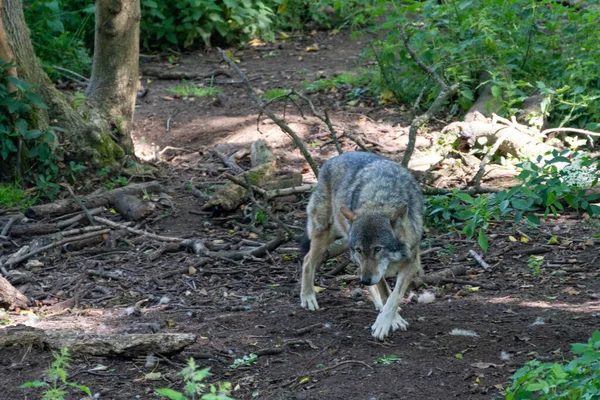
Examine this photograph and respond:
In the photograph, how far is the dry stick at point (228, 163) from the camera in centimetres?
966

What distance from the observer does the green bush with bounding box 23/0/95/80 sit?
40.3ft

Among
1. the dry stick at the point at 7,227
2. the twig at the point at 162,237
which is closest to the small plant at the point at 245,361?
the twig at the point at 162,237

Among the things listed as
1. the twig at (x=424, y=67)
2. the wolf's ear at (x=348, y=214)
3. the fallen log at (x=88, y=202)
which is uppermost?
the twig at (x=424, y=67)

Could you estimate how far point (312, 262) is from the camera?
6.73 metres

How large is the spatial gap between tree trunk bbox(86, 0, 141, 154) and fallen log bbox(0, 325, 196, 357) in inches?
193

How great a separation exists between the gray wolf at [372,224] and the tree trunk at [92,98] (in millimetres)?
3657

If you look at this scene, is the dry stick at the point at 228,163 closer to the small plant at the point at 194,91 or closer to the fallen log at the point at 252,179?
the fallen log at the point at 252,179

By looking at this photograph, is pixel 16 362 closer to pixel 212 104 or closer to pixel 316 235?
pixel 316 235

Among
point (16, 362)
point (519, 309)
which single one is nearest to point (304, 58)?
point (519, 309)

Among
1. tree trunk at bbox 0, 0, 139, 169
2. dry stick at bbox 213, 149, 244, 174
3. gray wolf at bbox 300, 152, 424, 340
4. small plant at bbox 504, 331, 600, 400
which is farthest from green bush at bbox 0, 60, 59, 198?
small plant at bbox 504, 331, 600, 400

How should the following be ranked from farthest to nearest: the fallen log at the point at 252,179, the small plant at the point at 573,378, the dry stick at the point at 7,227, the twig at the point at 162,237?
the fallen log at the point at 252,179 → the dry stick at the point at 7,227 → the twig at the point at 162,237 → the small plant at the point at 573,378

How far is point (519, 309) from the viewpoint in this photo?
614 centimetres

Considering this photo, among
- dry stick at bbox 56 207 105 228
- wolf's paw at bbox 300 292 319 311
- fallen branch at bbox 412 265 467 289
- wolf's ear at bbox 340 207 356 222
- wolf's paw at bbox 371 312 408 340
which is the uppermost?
wolf's ear at bbox 340 207 356 222

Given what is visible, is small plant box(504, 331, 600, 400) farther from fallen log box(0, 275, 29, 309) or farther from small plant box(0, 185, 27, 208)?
small plant box(0, 185, 27, 208)
